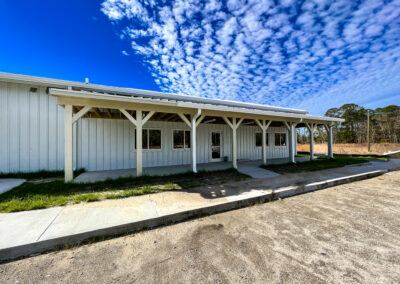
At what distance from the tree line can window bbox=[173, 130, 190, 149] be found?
2195cm

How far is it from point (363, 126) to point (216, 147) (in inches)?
1052

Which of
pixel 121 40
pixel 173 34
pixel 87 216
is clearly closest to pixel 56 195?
pixel 87 216

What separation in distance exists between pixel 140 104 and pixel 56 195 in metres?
3.43

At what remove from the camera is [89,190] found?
4.32 meters

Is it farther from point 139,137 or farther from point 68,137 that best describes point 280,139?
point 68,137

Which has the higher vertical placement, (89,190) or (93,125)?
(93,125)

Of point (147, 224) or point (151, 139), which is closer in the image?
point (147, 224)

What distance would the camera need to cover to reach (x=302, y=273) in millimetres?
1721

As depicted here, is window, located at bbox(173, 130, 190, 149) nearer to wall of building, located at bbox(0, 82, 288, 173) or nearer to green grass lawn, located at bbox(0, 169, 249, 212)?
wall of building, located at bbox(0, 82, 288, 173)

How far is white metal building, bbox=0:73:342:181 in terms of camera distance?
17.1 feet

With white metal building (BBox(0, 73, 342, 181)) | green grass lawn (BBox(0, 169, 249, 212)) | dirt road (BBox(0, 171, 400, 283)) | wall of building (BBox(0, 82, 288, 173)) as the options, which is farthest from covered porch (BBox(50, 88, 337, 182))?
dirt road (BBox(0, 171, 400, 283))

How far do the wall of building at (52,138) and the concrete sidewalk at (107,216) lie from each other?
14.1 ft

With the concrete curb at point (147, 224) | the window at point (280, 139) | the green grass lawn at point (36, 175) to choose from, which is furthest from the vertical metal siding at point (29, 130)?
the window at point (280, 139)

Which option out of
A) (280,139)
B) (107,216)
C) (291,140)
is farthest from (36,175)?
(280,139)
